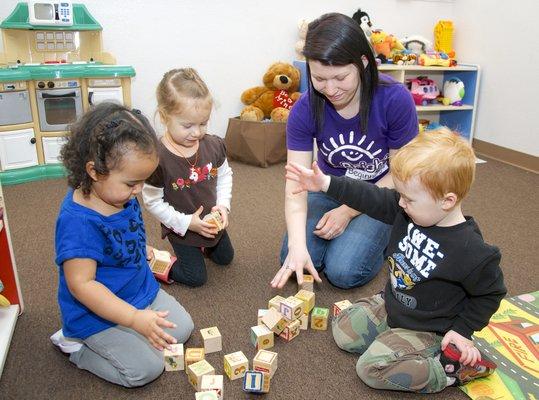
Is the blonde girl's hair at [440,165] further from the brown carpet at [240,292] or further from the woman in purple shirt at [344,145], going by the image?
the brown carpet at [240,292]

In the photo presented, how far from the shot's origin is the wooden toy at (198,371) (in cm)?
105

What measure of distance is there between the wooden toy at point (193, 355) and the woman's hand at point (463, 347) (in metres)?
0.55

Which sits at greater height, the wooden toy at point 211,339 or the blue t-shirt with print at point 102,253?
the blue t-shirt with print at point 102,253

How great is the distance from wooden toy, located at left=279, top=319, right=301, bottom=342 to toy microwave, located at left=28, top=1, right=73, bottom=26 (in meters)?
2.05

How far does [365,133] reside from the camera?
1451mm

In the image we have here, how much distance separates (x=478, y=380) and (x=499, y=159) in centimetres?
226

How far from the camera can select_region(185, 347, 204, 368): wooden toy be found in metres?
1.11

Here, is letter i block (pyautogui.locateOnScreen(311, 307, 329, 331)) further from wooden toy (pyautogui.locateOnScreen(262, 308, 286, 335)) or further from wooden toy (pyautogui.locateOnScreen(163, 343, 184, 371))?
wooden toy (pyautogui.locateOnScreen(163, 343, 184, 371))

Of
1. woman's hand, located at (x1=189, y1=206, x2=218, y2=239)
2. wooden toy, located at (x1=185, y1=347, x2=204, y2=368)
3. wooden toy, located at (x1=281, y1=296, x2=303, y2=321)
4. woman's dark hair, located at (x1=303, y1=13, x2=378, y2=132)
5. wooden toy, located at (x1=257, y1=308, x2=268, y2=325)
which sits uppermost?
woman's dark hair, located at (x1=303, y1=13, x2=378, y2=132)

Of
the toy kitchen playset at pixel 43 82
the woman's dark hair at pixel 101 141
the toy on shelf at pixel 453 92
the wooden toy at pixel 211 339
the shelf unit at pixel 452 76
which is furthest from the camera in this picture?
the toy on shelf at pixel 453 92

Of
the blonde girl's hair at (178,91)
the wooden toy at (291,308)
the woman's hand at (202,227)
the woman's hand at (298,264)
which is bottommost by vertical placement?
the wooden toy at (291,308)

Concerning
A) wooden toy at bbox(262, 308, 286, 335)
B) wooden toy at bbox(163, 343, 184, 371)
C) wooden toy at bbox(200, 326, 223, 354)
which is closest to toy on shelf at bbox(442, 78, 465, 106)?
wooden toy at bbox(262, 308, 286, 335)

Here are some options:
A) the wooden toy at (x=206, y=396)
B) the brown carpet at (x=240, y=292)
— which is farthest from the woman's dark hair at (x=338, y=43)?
the wooden toy at (x=206, y=396)

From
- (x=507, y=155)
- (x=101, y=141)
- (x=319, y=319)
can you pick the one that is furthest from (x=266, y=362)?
(x=507, y=155)
